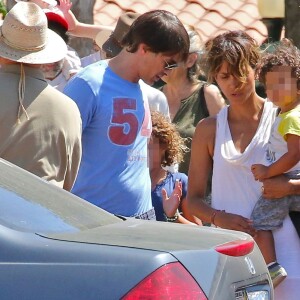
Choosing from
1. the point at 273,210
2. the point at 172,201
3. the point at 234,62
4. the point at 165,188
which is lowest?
the point at 165,188

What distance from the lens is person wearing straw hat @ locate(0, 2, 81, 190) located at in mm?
4965

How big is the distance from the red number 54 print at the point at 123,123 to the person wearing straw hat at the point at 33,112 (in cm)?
38

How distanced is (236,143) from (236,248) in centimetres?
185

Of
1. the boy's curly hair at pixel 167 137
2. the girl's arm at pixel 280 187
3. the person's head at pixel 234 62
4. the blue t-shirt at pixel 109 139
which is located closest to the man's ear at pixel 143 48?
the blue t-shirt at pixel 109 139

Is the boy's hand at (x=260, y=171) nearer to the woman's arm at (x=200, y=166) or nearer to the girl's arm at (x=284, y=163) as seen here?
the girl's arm at (x=284, y=163)

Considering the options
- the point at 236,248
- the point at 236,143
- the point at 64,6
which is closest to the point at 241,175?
the point at 236,143

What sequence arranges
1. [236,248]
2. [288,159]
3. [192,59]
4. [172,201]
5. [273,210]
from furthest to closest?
[192,59], [172,201], [273,210], [288,159], [236,248]

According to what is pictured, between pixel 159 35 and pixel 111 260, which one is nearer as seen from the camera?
pixel 111 260

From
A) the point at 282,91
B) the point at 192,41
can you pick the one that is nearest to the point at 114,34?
the point at 192,41

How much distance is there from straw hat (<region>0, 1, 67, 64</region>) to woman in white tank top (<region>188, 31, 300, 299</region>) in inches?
36.0

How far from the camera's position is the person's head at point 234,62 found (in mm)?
5578

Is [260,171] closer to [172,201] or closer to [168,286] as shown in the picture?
[172,201]

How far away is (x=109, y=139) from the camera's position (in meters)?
5.52

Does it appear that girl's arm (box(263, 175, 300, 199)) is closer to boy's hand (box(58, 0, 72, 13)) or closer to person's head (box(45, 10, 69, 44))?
person's head (box(45, 10, 69, 44))
